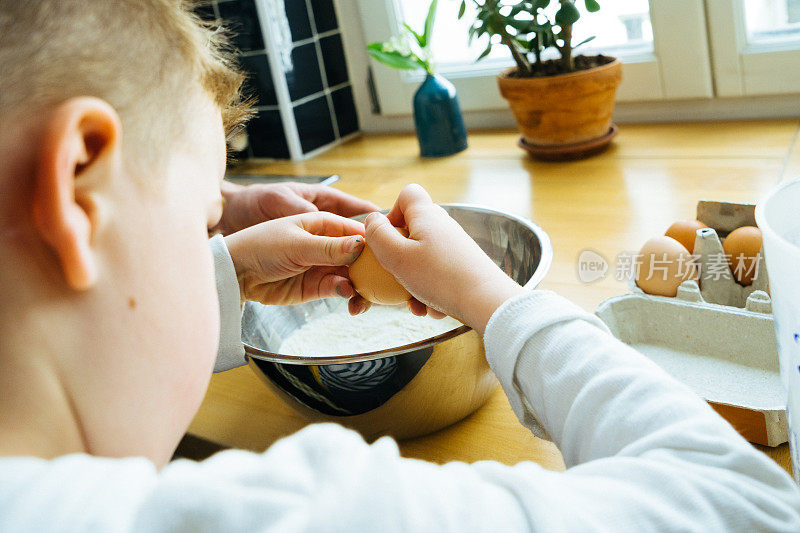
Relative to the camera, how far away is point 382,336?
687mm

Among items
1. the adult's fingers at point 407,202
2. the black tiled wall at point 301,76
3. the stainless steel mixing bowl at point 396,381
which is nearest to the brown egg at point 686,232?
the stainless steel mixing bowl at point 396,381

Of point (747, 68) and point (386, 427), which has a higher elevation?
point (747, 68)

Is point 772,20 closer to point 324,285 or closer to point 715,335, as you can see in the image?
point 715,335

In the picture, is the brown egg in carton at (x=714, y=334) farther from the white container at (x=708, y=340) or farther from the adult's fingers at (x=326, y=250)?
the adult's fingers at (x=326, y=250)

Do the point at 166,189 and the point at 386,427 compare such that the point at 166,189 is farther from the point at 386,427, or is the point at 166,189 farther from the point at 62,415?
the point at 386,427

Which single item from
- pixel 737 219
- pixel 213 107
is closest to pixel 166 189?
pixel 213 107

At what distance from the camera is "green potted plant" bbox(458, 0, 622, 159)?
1.06 meters

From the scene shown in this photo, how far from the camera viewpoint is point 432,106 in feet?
4.15

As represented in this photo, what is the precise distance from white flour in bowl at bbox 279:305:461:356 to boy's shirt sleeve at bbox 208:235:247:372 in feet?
0.22

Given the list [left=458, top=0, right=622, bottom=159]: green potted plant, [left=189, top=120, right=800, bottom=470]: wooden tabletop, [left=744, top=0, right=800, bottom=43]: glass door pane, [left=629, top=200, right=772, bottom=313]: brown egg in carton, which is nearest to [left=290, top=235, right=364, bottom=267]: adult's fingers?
[left=189, top=120, right=800, bottom=470]: wooden tabletop

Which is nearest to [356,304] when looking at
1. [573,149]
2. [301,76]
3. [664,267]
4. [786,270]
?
[664,267]

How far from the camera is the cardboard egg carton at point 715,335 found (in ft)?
1.80

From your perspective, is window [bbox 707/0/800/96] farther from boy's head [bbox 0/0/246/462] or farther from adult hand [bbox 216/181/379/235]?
boy's head [bbox 0/0/246/462]

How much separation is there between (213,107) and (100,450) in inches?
8.7
